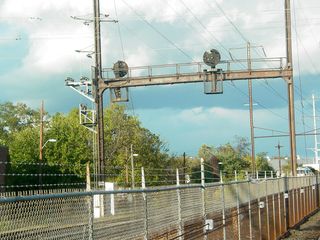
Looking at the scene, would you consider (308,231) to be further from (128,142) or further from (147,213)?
(128,142)

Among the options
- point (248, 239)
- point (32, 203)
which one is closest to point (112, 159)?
point (248, 239)

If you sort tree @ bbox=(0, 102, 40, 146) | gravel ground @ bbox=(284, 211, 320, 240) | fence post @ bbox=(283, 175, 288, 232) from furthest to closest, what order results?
1. tree @ bbox=(0, 102, 40, 146)
2. fence post @ bbox=(283, 175, 288, 232)
3. gravel ground @ bbox=(284, 211, 320, 240)

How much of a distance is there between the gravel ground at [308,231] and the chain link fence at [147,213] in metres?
2.30

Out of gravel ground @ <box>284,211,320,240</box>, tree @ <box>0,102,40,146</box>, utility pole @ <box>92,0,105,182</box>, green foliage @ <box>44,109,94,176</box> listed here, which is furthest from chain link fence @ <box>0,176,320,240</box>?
tree @ <box>0,102,40,146</box>

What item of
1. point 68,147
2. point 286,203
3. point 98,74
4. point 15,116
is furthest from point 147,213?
point 15,116

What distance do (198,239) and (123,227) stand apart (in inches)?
152

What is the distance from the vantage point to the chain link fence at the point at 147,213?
17.6 feet

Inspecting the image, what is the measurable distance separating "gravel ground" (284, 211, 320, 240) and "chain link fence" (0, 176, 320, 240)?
2297mm

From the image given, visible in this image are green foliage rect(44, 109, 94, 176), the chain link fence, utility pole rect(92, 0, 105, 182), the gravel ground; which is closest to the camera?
the chain link fence

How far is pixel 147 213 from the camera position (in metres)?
8.25

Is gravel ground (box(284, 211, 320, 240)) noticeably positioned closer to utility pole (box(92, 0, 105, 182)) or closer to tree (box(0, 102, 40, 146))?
utility pole (box(92, 0, 105, 182))

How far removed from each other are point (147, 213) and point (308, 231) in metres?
17.1

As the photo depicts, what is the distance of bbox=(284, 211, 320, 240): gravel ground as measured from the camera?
2159 centimetres

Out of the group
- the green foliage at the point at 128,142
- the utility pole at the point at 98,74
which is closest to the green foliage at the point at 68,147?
the green foliage at the point at 128,142
